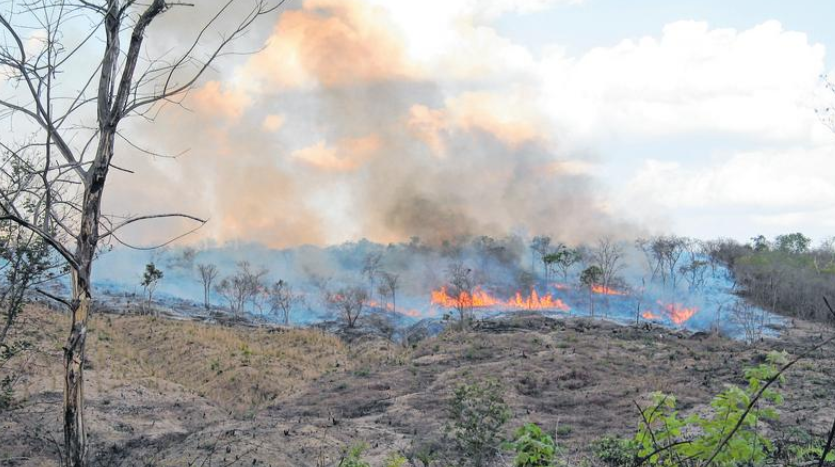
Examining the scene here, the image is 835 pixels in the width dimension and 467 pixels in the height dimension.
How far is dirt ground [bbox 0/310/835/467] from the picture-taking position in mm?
16172

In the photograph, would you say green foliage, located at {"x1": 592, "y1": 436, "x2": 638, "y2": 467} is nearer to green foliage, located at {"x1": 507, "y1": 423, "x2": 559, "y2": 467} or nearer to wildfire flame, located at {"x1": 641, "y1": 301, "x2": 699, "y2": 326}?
green foliage, located at {"x1": 507, "y1": 423, "x2": 559, "y2": 467}

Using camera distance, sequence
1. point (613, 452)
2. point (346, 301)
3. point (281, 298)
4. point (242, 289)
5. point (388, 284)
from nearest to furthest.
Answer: point (613, 452) < point (242, 289) < point (346, 301) < point (281, 298) < point (388, 284)

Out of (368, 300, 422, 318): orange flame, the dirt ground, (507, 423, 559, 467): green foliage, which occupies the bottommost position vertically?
(368, 300, 422, 318): orange flame

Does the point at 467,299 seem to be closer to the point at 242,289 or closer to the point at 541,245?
the point at 541,245

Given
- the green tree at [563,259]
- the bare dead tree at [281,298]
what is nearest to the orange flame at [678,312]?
the green tree at [563,259]

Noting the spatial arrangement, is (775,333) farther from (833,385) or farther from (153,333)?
(153,333)

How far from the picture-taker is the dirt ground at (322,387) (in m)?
16.2

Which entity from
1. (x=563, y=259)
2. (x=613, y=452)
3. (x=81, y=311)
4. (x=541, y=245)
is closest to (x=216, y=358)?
(x=613, y=452)

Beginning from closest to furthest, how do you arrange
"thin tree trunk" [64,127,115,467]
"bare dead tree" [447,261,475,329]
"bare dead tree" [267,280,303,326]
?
"thin tree trunk" [64,127,115,467] → "bare dead tree" [447,261,475,329] → "bare dead tree" [267,280,303,326]

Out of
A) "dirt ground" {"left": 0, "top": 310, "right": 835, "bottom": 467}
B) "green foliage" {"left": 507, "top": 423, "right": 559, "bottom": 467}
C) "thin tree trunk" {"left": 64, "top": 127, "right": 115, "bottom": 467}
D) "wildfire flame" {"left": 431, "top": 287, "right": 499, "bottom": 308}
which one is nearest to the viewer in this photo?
"green foliage" {"left": 507, "top": 423, "right": 559, "bottom": 467}

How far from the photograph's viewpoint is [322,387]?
1154 inches

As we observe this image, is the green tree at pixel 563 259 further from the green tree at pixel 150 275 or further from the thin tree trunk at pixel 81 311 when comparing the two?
the thin tree trunk at pixel 81 311

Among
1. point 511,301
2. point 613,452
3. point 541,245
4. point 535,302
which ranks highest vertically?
point 541,245

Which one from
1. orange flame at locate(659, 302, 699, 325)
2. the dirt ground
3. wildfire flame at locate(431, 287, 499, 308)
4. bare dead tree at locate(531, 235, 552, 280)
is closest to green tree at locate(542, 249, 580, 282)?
bare dead tree at locate(531, 235, 552, 280)
